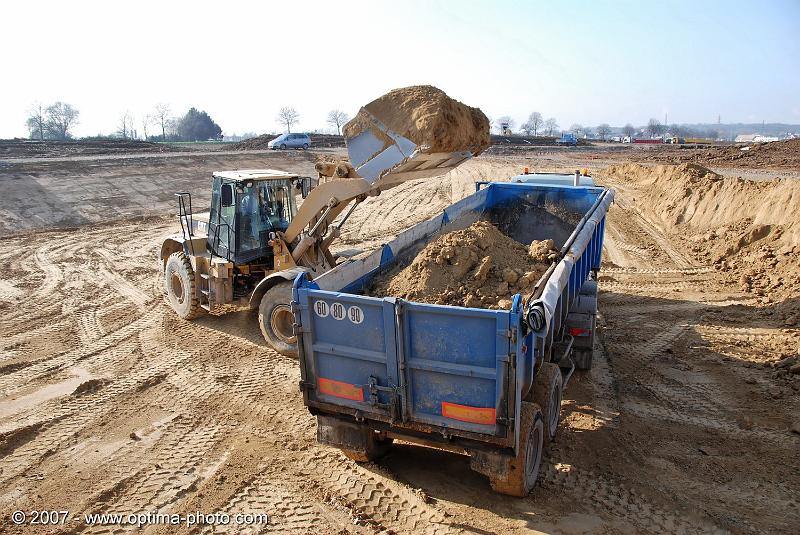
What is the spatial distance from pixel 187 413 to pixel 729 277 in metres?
9.68

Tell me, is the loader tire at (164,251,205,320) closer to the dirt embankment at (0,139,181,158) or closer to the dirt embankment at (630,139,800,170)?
the dirt embankment at (0,139,181,158)

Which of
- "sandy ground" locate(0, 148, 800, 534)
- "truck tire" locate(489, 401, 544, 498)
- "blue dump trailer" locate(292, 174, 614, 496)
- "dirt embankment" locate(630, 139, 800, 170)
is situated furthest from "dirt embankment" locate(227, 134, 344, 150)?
"truck tire" locate(489, 401, 544, 498)

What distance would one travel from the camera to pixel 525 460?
4.59 metres

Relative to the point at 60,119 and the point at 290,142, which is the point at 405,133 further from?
the point at 60,119

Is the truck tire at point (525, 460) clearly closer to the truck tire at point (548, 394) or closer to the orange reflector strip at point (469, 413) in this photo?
the truck tire at point (548, 394)

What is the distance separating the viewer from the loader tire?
9.08 metres

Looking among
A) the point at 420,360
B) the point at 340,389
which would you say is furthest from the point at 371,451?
the point at 420,360

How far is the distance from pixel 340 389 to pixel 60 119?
2457 inches

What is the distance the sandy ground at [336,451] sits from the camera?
15.5ft

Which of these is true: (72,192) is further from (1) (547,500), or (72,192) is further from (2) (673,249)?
(1) (547,500)

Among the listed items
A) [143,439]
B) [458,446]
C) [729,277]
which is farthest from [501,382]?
[729,277]

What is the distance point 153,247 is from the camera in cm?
1474

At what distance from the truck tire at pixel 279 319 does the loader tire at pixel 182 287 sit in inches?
66.8

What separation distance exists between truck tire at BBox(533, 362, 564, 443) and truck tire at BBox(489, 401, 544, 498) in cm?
20
